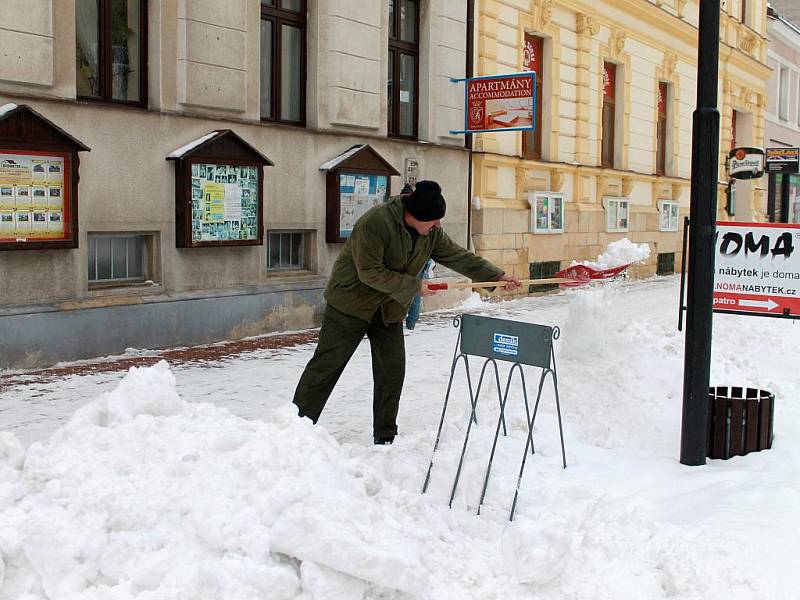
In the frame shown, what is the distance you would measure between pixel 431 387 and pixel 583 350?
1307mm

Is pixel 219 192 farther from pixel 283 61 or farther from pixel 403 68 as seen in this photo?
pixel 403 68

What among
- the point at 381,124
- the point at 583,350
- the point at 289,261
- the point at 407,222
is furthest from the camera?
the point at 381,124

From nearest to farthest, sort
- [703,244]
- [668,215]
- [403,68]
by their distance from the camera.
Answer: [703,244] < [403,68] < [668,215]

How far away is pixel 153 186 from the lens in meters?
9.74

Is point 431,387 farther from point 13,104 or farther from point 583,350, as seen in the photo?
point 13,104

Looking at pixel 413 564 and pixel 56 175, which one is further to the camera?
pixel 56 175

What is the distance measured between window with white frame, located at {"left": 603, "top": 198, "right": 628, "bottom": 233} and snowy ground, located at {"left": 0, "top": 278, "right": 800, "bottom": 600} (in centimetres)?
1308

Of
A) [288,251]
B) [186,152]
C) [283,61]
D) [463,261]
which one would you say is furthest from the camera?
[288,251]

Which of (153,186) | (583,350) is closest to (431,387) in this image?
(583,350)

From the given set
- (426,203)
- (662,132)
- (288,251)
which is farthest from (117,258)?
(662,132)

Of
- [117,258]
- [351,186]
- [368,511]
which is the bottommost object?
[368,511]

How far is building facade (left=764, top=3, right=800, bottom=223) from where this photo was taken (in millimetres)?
30750

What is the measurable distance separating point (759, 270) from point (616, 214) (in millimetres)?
13132

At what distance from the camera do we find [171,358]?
9352mm
